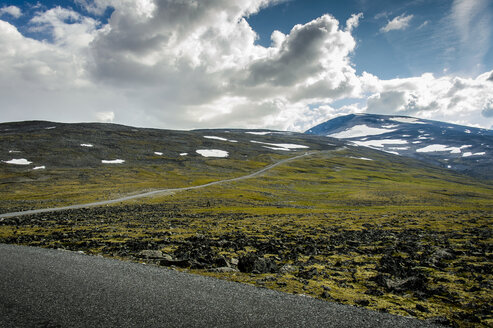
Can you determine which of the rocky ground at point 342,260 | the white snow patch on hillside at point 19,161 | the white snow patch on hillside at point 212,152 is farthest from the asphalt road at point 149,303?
the white snow patch on hillside at point 212,152

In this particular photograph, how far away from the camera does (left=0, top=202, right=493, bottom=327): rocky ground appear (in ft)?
37.0

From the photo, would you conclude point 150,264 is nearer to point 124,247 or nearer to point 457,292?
point 124,247

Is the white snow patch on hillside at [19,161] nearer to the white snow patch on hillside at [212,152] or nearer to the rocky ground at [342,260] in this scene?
the white snow patch on hillside at [212,152]

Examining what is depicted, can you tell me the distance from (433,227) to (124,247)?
34.4 m

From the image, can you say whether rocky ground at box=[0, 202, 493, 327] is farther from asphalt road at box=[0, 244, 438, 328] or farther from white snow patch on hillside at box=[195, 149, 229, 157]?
white snow patch on hillside at box=[195, 149, 229, 157]

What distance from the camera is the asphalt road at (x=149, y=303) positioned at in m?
8.73

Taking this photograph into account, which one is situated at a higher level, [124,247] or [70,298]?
[70,298]

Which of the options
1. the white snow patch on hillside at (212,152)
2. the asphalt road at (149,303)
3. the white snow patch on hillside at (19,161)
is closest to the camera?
the asphalt road at (149,303)

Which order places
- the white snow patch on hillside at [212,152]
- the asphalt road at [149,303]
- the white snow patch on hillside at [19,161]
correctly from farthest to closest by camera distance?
1. the white snow patch on hillside at [212,152]
2. the white snow patch on hillside at [19,161]
3. the asphalt road at [149,303]

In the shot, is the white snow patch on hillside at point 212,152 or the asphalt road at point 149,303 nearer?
the asphalt road at point 149,303

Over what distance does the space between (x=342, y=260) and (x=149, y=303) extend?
12.6 meters

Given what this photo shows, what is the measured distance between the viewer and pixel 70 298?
10.1 meters

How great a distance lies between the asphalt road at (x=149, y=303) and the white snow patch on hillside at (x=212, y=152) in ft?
555

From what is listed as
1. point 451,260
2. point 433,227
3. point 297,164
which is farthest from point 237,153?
point 451,260
